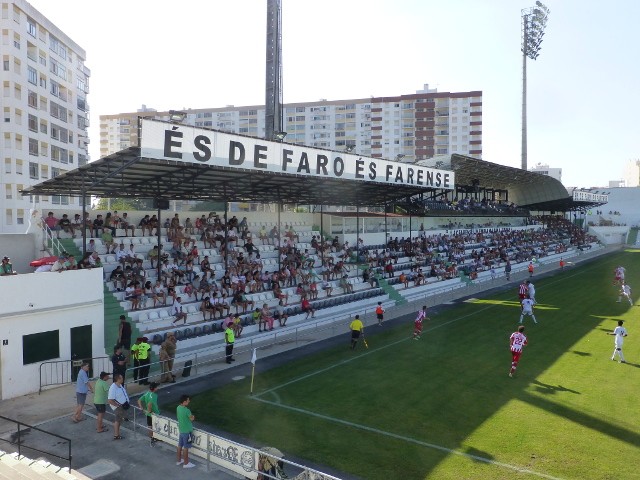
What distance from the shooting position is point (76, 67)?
166ft

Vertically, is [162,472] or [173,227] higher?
[173,227]

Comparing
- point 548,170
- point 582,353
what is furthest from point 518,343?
point 548,170

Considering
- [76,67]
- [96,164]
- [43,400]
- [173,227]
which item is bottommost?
[43,400]

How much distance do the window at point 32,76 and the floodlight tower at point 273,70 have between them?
69.7 feet

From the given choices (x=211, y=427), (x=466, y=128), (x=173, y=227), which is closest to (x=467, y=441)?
(x=211, y=427)

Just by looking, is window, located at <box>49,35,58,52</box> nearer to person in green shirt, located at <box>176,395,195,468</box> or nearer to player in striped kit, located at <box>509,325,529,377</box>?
person in green shirt, located at <box>176,395,195,468</box>

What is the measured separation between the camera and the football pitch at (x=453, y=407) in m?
10.5

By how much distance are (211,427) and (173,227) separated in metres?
15.4

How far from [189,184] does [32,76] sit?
26.8 m

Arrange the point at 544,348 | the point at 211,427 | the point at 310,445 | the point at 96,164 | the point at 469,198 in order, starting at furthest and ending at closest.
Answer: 1. the point at 469,198
2. the point at 544,348
3. the point at 96,164
4. the point at 211,427
5. the point at 310,445

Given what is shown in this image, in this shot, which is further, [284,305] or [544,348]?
[284,305]

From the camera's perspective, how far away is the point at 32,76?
140 feet

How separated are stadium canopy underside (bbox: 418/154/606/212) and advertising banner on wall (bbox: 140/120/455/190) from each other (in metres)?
15.5

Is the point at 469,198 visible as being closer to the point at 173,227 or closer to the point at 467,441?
the point at 173,227
